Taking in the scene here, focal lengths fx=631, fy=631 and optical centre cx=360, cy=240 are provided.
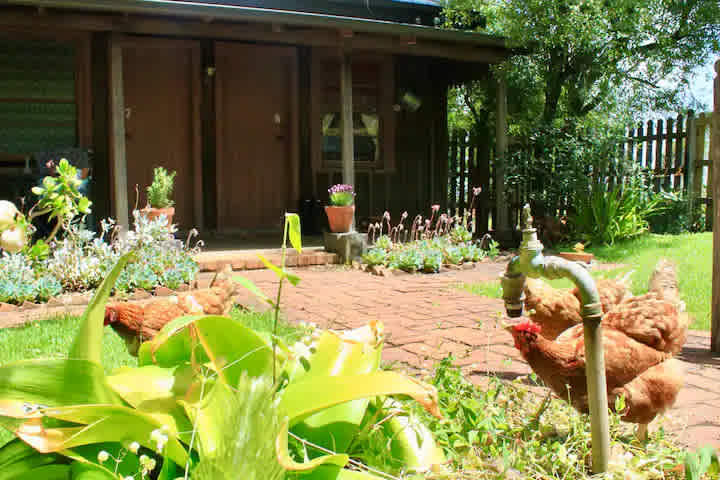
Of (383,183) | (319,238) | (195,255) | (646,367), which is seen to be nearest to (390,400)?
(646,367)

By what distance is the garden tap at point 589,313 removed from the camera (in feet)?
4.31

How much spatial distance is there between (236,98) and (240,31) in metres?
2.07

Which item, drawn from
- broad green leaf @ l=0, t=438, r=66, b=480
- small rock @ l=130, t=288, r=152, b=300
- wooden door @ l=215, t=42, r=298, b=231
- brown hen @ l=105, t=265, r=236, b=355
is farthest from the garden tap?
wooden door @ l=215, t=42, r=298, b=231

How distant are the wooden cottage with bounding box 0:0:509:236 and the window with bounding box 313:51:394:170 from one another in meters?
0.02

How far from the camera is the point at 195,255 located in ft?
22.9

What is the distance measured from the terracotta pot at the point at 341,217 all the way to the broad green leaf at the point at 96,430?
678 centimetres

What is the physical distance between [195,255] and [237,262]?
0.50 m

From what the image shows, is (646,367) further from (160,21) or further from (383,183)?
(383,183)

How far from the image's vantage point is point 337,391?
99cm

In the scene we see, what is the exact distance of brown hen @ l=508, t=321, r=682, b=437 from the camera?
204cm

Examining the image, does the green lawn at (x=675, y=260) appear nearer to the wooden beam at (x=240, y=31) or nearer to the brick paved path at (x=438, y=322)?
the brick paved path at (x=438, y=322)

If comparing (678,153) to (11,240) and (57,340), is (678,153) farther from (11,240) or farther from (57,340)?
(11,240)

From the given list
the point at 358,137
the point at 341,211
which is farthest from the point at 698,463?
the point at 358,137

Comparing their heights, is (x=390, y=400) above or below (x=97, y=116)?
below
